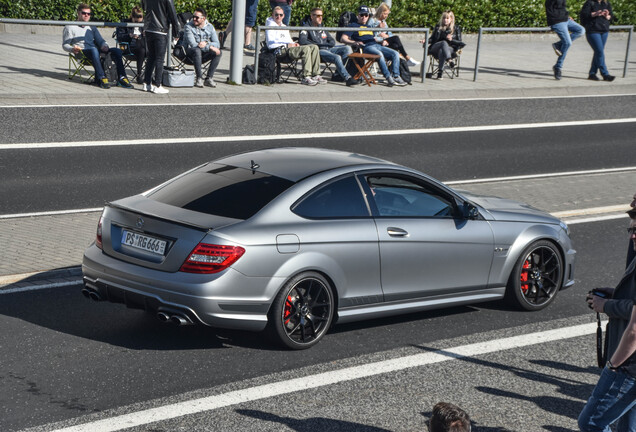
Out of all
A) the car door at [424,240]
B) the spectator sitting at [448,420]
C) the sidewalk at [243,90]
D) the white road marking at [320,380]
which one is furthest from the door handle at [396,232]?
the sidewalk at [243,90]

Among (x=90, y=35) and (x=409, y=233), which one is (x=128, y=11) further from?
(x=409, y=233)

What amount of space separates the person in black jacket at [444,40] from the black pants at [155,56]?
719 centimetres

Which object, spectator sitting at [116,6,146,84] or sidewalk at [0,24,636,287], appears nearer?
sidewalk at [0,24,636,287]

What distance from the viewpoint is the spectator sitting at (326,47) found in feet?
70.6

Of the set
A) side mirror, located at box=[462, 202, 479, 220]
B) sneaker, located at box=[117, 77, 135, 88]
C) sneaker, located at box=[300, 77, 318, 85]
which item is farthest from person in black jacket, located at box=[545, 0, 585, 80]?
side mirror, located at box=[462, 202, 479, 220]

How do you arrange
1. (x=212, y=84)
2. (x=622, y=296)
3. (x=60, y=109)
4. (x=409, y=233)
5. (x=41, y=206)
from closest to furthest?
1. (x=622, y=296)
2. (x=409, y=233)
3. (x=41, y=206)
4. (x=60, y=109)
5. (x=212, y=84)

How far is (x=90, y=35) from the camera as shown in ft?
60.2

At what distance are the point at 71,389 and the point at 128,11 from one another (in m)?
20.8

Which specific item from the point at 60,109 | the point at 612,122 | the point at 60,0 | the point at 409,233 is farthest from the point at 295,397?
the point at 60,0

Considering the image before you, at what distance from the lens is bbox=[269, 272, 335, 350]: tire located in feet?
23.8

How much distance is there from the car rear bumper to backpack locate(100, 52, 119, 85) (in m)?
12.1

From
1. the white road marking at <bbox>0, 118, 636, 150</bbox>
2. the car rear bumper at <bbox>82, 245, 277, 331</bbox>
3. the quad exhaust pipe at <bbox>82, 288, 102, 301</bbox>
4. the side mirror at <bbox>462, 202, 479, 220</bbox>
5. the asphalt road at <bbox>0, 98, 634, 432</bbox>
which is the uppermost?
the side mirror at <bbox>462, 202, 479, 220</bbox>

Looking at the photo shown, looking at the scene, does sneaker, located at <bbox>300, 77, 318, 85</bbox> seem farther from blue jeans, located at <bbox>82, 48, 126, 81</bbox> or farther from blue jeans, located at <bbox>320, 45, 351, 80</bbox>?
blue jeans, located at <bbox>82, 48, 126, 81</bbox>

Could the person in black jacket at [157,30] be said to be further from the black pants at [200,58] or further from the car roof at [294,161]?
the car roof at [294,161]
